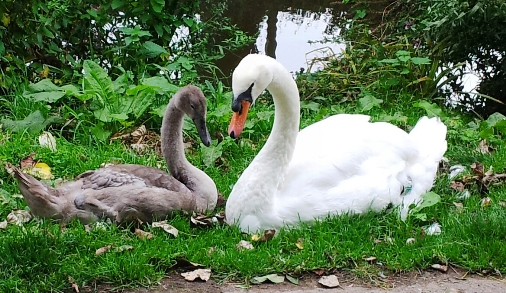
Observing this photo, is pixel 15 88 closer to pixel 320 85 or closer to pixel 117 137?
pixel 117 137

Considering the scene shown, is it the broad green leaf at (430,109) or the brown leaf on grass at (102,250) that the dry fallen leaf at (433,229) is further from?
the broad green leaf at (430,109)

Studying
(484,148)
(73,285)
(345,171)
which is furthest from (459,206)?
(73,285)

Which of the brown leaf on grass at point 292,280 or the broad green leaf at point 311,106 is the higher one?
the broad green leaf at point 311,106

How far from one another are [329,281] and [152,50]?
13.4 feet

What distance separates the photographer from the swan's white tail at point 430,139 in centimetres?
521

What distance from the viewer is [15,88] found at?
6516mm

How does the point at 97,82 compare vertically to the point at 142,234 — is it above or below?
above

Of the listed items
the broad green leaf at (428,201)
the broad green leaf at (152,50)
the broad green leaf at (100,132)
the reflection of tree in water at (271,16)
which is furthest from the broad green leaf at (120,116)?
the reflection of tree in water at (271,16)

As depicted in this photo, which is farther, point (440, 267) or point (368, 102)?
point (368, 102)

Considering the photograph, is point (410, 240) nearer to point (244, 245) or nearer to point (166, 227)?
point (244, 245)

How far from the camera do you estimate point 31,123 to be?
6059mm

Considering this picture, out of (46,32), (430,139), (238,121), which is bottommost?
(430,139)

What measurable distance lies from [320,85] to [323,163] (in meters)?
3.50

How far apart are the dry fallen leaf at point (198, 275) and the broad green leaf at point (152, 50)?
12.4ft
